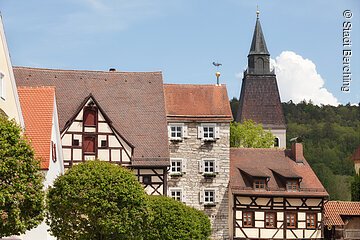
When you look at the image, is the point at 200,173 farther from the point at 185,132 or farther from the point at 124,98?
the point at 124,98

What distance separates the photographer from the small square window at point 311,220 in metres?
50.0

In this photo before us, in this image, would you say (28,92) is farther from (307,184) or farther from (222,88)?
(307,184)

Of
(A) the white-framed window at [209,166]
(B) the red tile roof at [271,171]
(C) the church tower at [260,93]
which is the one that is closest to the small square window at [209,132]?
(A) the white-framed window at [209,166]

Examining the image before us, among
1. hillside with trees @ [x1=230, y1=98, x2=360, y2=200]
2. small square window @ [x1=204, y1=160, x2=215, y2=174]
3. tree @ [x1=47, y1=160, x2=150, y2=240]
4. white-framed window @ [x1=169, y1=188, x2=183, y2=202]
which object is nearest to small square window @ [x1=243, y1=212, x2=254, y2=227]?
small square window @ [x1=204, y1=160, x2=215, y2=174]

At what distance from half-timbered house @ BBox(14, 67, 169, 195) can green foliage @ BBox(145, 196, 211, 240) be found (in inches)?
336

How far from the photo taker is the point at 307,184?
50188 millimetres

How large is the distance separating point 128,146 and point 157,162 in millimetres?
1793

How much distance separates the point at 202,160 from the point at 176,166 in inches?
61.7

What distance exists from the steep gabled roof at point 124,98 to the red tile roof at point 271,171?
6842 millimetres

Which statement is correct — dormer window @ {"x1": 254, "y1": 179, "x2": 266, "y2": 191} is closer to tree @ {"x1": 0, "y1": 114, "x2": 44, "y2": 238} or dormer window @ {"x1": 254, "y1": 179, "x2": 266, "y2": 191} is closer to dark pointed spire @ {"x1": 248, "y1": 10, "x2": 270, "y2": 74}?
tree @ {"x1": 0, "y1": 114, "x2": 44, "y2": 238}

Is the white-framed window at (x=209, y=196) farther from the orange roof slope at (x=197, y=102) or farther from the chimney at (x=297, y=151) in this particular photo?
the chimney at (x=297, y=151)

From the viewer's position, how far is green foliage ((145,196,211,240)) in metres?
A: 34.4

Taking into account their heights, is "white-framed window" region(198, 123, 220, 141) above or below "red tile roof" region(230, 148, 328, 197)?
above

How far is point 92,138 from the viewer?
43.7 m
